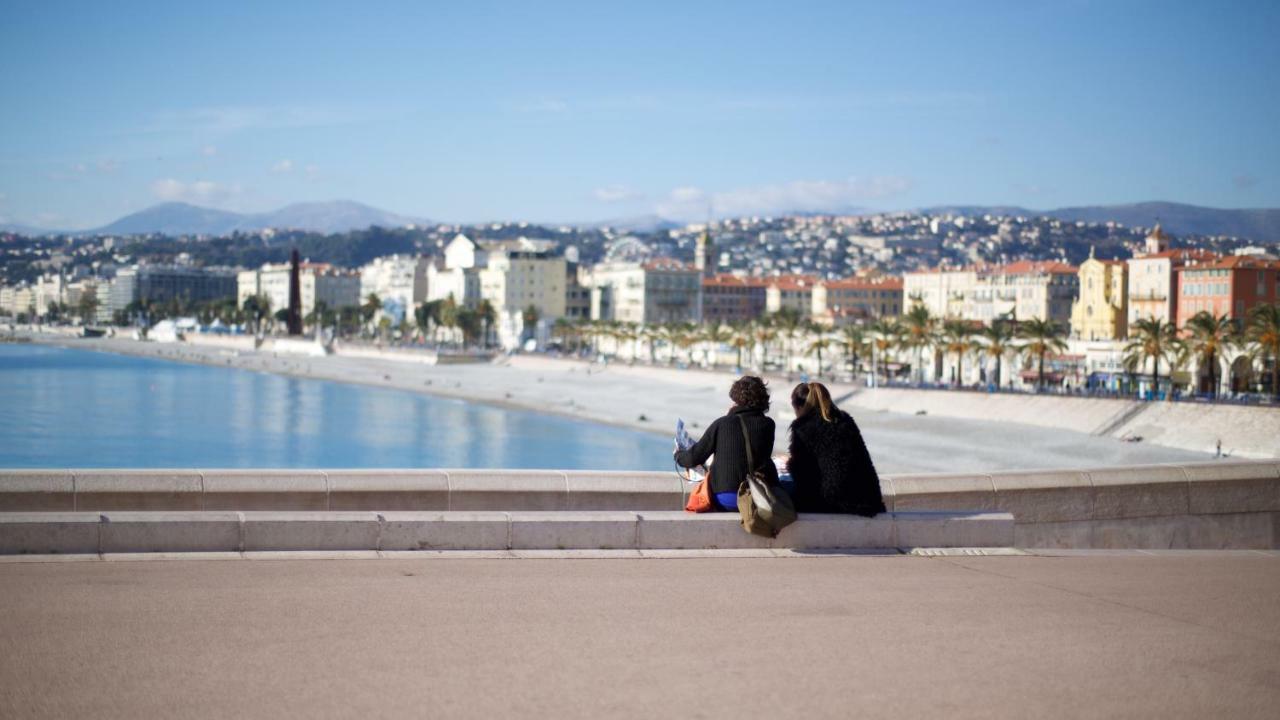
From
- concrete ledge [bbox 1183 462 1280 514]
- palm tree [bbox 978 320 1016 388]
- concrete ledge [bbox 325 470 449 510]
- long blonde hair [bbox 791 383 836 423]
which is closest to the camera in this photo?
long blonde hair [bbox 791 383 836 423]

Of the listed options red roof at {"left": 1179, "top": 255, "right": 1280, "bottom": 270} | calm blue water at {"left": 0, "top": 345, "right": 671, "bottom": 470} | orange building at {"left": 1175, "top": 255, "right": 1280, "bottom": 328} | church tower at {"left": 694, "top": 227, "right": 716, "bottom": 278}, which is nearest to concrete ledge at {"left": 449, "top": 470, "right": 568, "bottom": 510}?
calm blue water at {"left": 0, "top": 345, "right": 671, "bottom": 470}

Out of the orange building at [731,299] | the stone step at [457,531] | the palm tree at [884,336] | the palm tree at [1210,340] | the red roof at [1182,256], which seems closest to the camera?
the stone step at [457,531]

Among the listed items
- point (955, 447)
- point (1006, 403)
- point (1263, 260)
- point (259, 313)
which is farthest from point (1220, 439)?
point (259, 313)

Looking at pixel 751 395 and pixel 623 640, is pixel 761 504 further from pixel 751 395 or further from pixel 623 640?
pixel 623 640

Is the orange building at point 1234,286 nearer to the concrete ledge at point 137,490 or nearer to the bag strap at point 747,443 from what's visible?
the bag strap at point 747,443

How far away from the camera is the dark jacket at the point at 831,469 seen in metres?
8.52

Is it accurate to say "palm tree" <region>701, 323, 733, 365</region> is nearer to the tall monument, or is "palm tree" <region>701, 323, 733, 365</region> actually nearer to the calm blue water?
the calm blue water

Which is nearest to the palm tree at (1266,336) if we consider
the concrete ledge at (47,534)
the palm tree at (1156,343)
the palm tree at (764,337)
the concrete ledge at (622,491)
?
Result: the palm tree at (1156,343)

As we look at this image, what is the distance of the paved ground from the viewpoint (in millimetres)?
5285

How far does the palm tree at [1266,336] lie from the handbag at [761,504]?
1898 inches

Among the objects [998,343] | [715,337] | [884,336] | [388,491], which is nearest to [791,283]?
[715,337]

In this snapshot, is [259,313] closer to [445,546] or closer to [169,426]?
[169,426]

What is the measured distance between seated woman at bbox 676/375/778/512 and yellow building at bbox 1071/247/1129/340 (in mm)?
82193

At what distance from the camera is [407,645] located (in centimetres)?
594
